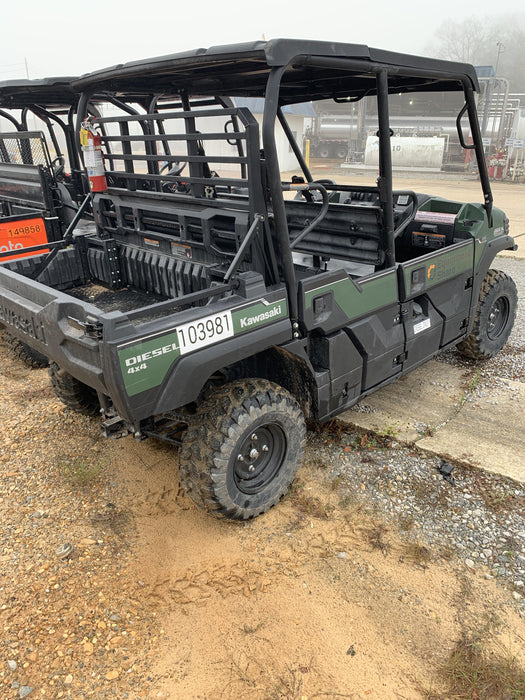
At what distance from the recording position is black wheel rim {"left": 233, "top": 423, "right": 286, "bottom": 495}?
10.5 feet

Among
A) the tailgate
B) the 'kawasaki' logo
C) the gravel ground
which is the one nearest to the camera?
the tailgate

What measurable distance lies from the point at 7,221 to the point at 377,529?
→ 5.17 metres

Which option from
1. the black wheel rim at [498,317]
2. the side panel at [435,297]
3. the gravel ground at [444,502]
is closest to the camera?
the gravel ground at [444,502]

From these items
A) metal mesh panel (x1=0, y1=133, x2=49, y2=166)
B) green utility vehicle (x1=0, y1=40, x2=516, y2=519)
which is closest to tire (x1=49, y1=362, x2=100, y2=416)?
green utility vehicle (x1=0, y1=40, x2=516, y2=519)

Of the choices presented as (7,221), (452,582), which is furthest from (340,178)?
(452,582)

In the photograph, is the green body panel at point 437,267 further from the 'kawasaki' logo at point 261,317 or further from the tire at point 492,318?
the 'kawasaki' logo at point 261,317

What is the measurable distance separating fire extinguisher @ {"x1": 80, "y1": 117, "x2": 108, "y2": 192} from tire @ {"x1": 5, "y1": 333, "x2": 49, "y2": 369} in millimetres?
1927

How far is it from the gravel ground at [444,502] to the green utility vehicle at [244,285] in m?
0.48

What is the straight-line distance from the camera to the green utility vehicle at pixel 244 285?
8.81ft

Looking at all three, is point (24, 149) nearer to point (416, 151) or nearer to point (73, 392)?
point (73, 392)

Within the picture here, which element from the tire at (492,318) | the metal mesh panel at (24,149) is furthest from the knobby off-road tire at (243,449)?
the metal mesh panel at (24,149)

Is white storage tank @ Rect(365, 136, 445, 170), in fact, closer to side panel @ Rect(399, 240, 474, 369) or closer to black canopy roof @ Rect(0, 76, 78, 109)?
black canopy roof @ Rect(0, 76, 78, 109)

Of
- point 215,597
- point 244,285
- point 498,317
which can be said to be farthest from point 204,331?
point 498,317

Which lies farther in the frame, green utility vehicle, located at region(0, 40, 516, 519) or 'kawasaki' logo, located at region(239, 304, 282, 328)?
'kawasaki' logo, located at region(239, 304, 282, 328)
